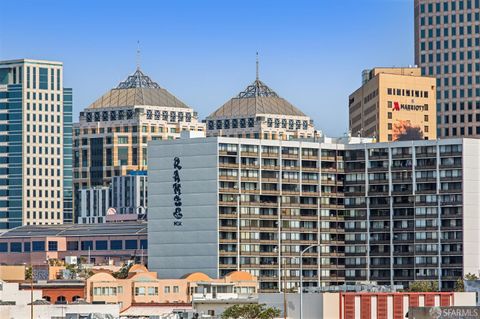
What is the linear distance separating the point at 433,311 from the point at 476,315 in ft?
18.7

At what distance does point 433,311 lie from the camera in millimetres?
196625

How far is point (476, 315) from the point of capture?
635 ft
